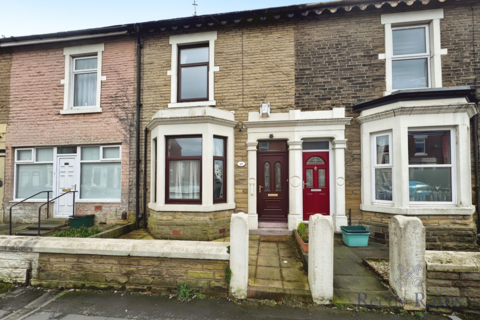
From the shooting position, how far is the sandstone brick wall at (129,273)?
312 centimetres

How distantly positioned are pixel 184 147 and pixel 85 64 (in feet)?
15.6

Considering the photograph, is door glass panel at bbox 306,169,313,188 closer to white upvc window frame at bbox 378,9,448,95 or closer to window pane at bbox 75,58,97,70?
white upvc window frame at bbox 378,9,448,95

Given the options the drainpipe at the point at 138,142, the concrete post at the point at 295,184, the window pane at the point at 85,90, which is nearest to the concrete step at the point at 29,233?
the drainpipe at the point at 138,142

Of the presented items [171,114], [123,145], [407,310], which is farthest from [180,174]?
[407,310]

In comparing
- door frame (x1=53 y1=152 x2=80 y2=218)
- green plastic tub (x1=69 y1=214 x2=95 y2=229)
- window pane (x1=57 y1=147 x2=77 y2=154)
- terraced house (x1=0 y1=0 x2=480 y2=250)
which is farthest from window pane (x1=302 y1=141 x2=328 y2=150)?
window pane (x1=57 y1=147 x2=77 y2=154)

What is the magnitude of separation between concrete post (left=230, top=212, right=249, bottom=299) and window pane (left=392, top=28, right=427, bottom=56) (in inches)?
245

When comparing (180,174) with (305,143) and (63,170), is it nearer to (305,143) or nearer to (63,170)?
(305,143)

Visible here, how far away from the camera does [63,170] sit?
7059mm

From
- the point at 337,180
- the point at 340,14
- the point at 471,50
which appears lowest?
the point at 337,180

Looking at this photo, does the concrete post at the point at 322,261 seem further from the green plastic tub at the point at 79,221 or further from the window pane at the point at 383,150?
the green plastic tub at the point at 79,221

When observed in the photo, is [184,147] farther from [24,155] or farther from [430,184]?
[430,184]

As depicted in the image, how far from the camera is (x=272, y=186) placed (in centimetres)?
619

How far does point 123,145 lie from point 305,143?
540 cm

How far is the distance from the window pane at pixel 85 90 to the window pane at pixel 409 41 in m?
8.96
